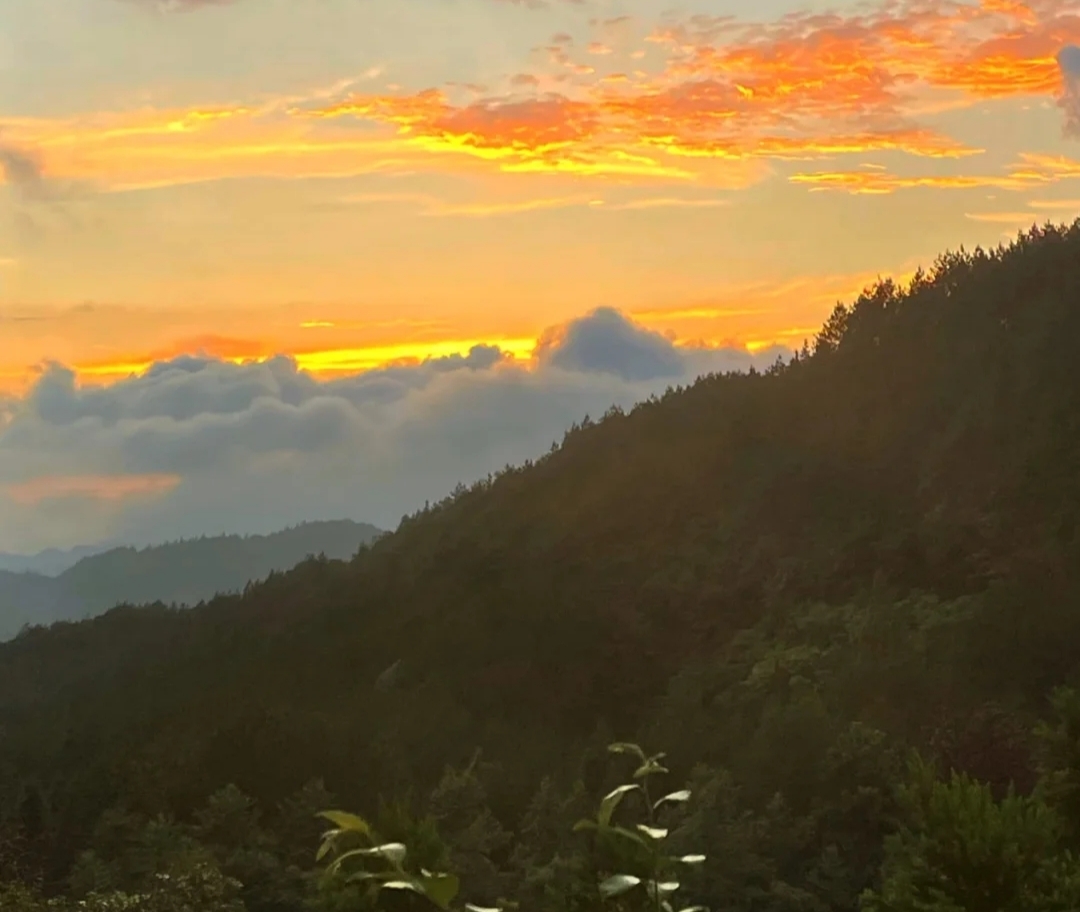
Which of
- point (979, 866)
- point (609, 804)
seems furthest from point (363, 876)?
point (979, 866)

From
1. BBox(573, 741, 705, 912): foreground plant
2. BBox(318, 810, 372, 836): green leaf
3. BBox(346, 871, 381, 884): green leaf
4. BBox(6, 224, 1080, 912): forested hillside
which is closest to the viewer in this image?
BBox(318, 810, 372, 836): green leaf

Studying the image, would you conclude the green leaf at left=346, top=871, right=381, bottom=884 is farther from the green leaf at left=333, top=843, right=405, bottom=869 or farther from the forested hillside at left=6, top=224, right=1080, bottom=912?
the forested hillside at left=6, top=224, right=1080, bottom=912

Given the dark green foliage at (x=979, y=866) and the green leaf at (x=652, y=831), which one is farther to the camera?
the dark green foliage at (x=979, y=866)

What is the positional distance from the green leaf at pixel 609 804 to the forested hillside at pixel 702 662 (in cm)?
45

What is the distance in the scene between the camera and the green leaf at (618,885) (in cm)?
329

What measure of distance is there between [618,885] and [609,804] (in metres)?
0.21

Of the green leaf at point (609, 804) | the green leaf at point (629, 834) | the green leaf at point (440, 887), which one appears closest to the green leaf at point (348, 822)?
the green leaf at point (440, 887)

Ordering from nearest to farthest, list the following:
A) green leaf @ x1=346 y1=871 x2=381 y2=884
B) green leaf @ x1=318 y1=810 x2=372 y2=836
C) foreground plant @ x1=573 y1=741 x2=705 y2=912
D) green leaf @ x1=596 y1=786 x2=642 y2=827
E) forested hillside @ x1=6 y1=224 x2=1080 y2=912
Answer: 1. green leaf @ x1=318 y1=810 x2=372 y2=836
2. green leaf @ x1=346 y1=871 x2=381 y2=884
3. green leaf @ x1=596 y1=786 x2=642 y2=827
4. foreground plant @ x1=573 y1=741 x2=705 y2=912
5. forested hillside @ x1=6 y1=224 x2=1080 y2=912

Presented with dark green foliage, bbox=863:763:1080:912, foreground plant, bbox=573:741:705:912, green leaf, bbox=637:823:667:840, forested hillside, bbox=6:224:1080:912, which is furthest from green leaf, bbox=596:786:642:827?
dark green foliage, bbox=863:763:1080:912

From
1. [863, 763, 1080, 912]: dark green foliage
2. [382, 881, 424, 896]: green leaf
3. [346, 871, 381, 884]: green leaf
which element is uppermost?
[382, 881, 424, 896]: green leaf

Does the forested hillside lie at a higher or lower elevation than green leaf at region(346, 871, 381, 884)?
lower

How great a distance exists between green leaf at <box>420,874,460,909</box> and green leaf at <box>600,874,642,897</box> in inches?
19.4

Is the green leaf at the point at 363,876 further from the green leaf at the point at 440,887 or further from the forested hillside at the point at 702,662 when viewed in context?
the forested hillside at the point at 702,662

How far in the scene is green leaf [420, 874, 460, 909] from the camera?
117 inches
